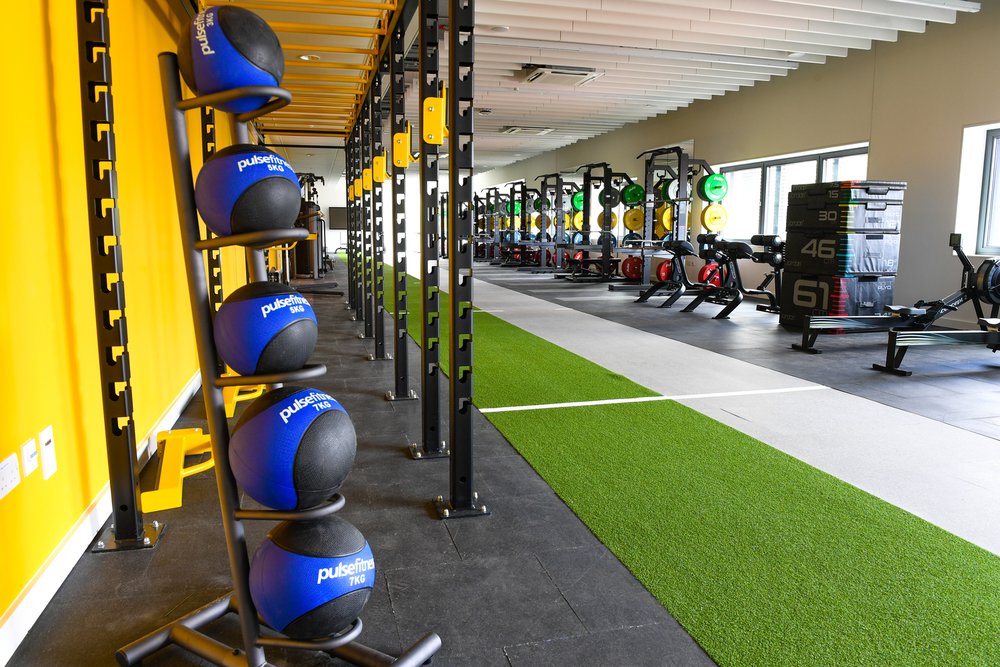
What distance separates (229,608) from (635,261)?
436 inches

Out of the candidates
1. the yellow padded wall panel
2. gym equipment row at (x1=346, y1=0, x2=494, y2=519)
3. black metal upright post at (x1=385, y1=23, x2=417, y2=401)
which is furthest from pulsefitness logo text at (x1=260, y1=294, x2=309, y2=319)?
black metal upright post at (x1=385, y1=23, x2=417, y2=401)

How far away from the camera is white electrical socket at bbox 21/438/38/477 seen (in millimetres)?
1991

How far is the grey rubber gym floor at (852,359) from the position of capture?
172 inches

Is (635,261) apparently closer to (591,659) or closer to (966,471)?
(966,471)

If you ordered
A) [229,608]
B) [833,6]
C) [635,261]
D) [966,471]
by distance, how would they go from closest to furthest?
[229,608]
[966,471]
[833,6]
[635,261]

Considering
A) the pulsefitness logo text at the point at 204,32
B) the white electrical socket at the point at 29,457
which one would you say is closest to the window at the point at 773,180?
Result: the pulsefitness logo text at the point at 204,32

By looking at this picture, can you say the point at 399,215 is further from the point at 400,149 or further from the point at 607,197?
the point at 607,197

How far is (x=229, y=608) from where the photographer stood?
202 cm

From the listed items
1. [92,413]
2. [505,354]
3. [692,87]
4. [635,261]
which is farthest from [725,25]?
[92,413]

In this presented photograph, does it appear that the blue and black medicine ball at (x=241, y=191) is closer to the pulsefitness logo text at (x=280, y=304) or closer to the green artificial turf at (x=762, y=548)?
the pulsefitness logo text at (x=280, y=304)

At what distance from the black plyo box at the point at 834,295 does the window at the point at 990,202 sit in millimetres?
1154

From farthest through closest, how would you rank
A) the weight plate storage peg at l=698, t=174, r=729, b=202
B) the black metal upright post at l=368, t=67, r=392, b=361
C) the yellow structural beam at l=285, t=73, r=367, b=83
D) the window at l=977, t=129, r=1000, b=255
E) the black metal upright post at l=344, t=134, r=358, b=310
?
the weight plate storage peg at l=698, t=174, r=729, b=202 → the black metal upright post at l=344, t=134, r=358, b=310 → the window at l=977, t=129, r=1000, b=255 → the yellow structural beam at l=285, t=73, r=367, b=83 → the black metal upright post at l=368, t=67, r=392, b=361

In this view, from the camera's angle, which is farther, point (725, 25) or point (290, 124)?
point (290, 124)

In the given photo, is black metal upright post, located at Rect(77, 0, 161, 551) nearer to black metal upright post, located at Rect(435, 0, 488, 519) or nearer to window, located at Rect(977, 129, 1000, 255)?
black metal upright post, located at Rect(435, 0, 488, 519)
